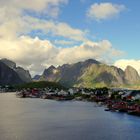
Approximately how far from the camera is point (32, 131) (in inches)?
4633

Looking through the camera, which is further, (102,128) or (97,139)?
(102,128)

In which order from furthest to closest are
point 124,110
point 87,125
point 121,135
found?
point 124,110 → point 87,125 → point 121,135

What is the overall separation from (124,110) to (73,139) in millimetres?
95224

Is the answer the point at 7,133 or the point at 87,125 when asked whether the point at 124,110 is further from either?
the point at 7,133

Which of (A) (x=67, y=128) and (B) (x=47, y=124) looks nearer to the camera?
(A) (x=67, y=128)

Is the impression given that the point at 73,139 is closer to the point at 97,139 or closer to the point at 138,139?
the point at 97,139

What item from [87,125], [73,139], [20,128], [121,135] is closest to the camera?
[73,139]

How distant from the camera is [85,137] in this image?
10638 centimetres

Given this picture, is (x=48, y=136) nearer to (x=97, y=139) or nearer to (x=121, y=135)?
(x=97, y=139)

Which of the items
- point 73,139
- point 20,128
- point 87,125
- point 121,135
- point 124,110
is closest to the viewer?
point 73,139

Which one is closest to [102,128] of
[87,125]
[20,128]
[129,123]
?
[87,125]

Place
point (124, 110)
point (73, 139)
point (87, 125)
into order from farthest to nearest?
1. point (124, 110)
2. point (87, 125)
3. point (73, 139)

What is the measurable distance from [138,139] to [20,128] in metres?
44.4

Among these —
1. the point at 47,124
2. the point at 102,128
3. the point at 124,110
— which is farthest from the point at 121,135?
the point at 124,110
